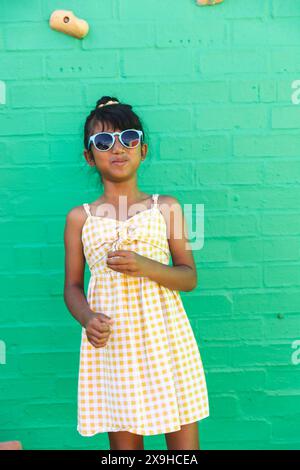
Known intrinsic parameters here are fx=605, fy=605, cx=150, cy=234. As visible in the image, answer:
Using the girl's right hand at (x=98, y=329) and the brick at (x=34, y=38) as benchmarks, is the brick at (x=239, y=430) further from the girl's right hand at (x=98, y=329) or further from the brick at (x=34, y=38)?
the brick at (x=34, y=38)

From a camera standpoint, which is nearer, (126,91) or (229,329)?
(126,91)

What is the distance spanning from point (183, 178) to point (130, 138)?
568 mm

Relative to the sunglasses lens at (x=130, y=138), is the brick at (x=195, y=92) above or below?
above

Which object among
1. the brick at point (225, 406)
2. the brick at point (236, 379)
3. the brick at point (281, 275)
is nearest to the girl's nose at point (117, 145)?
the brick at point (281, 275)

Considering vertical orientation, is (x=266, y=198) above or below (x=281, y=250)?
above

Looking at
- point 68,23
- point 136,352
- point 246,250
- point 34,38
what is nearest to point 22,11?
point 34,38

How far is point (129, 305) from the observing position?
227cm

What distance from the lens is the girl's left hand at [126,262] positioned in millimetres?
2152

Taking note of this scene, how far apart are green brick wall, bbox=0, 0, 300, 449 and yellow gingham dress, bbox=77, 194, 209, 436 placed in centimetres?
57

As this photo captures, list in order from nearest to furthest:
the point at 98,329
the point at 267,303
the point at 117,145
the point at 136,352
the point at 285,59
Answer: the point at 98,329 < the point at 136,352 < the point at 117,145 < the point at 285,59 < the point at 267,303

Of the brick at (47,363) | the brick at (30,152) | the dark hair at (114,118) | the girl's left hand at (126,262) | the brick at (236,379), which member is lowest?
the brick at (236,379)

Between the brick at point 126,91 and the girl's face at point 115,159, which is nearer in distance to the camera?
the girl's face at point 115,159

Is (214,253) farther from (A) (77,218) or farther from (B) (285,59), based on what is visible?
(B) (285,59)

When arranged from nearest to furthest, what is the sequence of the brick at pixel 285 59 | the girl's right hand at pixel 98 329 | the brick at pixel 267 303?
the girl's right hand at pixel 98 329 → the brick at pixel 285 59 → the brick at pixel 267 303
